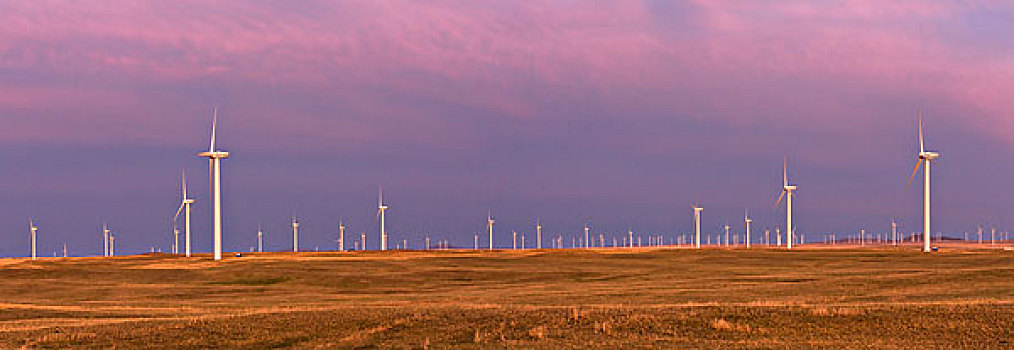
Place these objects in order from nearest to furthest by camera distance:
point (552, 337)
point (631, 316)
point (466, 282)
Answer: point (552, 337) < point (631, 316) < point (466, 282)

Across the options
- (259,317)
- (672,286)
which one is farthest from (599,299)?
(259,317)

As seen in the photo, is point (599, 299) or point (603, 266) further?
point (603, 266)

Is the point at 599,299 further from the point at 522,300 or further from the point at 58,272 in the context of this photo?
the point at 58,272

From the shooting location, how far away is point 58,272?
3713 inches

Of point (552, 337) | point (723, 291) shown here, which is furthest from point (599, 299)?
point (552, 337)

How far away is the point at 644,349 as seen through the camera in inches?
885

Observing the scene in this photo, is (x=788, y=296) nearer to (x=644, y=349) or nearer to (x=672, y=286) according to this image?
(x=672, y=286)

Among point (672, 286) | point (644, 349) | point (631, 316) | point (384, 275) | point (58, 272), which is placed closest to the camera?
point (644, 349)

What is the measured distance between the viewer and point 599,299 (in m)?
48.2

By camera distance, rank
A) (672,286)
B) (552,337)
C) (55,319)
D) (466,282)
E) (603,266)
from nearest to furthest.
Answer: (552,337)
(55,319)
(672,286)
(466,282)
(603,266)

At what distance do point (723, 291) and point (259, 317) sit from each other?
1169 inches

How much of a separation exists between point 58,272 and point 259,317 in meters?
72.1

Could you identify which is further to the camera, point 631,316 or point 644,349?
point 631,316

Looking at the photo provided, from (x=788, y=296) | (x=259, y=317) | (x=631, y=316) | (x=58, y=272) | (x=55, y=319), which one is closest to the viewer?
(x=631, y=316)
